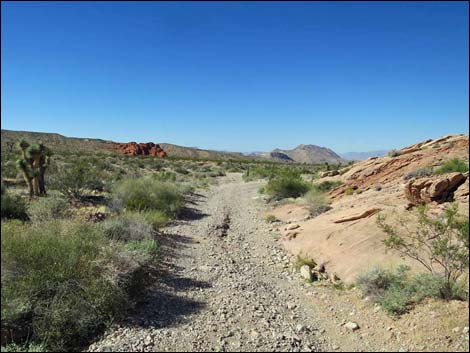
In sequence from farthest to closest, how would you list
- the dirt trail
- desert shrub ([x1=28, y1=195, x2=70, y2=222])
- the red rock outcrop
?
the red rock outcrop, desert shrub ([x1=28, y1=195, x2=70, y2=222]), the dirt trail

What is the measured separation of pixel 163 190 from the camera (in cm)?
1873

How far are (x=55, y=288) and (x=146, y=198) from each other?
1119cm

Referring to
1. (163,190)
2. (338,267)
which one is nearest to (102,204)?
(163,190)

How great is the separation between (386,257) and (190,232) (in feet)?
25.7

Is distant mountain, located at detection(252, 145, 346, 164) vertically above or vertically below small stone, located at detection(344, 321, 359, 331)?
above

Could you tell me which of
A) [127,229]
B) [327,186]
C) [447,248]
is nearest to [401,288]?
[447,248]

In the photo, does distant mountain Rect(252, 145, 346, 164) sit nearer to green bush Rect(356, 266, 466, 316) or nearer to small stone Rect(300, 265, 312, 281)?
small stone Rect(300, 265, 312, 281)

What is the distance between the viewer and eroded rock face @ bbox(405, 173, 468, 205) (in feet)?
33.2

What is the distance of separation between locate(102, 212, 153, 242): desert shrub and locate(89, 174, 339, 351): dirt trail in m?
0.80

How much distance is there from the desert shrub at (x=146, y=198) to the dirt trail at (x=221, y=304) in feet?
9.79

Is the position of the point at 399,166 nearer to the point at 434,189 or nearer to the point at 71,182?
the point at 434,189

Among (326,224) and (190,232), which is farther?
(190,232)

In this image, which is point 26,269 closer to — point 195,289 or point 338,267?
point 195,289

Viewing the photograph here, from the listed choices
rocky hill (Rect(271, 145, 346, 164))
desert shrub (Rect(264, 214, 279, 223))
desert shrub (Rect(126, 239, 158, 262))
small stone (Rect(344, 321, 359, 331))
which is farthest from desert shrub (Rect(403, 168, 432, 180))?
rocky hill (Rect(271, 145, 346, 164))
